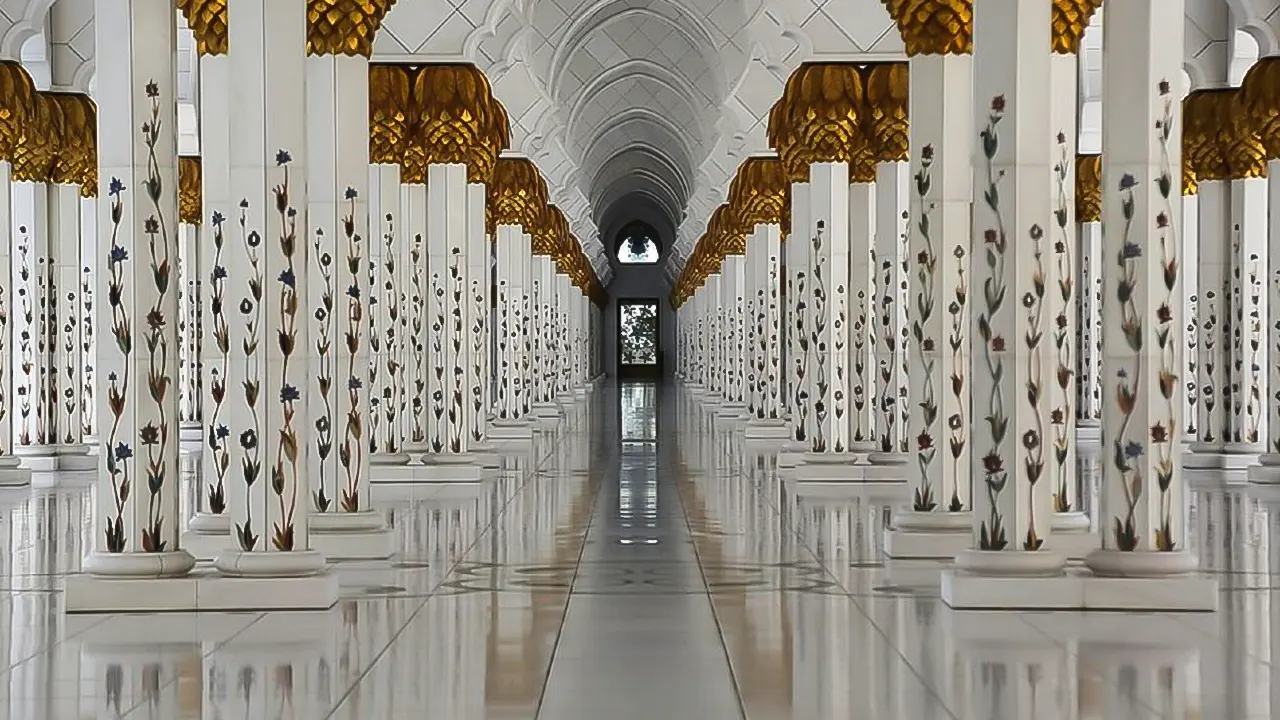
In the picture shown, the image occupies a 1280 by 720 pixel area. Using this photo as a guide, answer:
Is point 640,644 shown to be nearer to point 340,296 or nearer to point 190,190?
point 340,296

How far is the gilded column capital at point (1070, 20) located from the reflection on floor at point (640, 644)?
9.25ft

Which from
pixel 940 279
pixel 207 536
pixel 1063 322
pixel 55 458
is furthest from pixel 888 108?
pixel 55 458

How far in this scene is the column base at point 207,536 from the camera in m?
8.87

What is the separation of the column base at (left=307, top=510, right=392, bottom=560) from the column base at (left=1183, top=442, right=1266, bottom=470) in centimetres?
1042

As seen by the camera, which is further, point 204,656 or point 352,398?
point 352,398

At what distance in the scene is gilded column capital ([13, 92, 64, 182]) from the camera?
16.2 m

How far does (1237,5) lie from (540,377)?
15.1 meters

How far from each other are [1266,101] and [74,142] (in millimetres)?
11663

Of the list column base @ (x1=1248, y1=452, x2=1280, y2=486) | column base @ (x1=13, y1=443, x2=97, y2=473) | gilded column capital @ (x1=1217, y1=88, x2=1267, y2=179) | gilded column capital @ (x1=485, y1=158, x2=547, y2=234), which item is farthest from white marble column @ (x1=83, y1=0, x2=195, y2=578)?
gilded column capital @ (x1=485, y1=158, x2=547, y2=234)

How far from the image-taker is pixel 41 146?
16.6 meters

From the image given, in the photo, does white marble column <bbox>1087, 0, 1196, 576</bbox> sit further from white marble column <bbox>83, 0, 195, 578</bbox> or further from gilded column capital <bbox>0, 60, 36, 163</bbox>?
gilded column capital <bbox>0, 60, 36, 163</bbox>

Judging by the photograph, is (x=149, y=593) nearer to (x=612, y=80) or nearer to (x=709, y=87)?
(x=709, y=87)

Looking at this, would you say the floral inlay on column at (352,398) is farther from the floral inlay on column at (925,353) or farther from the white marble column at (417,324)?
the white marble column at (417,324)

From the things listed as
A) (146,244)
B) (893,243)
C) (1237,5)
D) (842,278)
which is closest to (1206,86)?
(1237,5)
